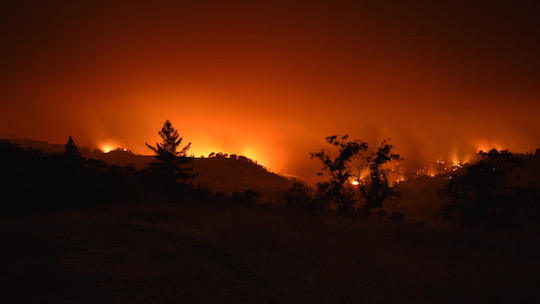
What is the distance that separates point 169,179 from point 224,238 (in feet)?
159

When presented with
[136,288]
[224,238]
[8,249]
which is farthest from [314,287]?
[8,249]

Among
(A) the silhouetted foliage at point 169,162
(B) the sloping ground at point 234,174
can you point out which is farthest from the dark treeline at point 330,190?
(B) the sloping ground at point 234,174

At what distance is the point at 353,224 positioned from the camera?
10.4 m

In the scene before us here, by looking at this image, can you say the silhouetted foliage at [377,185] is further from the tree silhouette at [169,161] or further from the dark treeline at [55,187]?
the tree silhouette at [169,161]

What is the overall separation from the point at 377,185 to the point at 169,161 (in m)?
38.0

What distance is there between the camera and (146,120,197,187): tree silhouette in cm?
5581

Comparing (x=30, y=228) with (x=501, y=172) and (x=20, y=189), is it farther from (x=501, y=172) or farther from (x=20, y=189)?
(x=501, y=172)

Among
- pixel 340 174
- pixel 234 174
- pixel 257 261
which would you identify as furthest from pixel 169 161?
pixel 234 174

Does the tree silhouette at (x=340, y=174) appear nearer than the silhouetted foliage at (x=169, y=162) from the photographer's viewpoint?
Yes

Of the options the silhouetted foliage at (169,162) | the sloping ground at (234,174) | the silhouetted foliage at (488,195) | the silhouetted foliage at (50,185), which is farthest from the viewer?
the sloping ground at (234,174)

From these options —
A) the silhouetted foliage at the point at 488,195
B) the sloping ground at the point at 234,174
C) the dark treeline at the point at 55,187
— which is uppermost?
the sloping ground at the point at 234,174

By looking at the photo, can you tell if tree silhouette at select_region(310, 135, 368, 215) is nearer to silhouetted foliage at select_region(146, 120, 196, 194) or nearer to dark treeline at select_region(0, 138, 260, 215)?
dark treeline at select_region(0, 138, 260, 215)

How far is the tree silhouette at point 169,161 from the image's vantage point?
183 ft

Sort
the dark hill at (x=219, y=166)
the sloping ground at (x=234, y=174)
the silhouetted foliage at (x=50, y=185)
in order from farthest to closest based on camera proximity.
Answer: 1. the dark hill at (x=219, y=166)
2. the sloping ground at (x=234, y=174)
3. the silhouetted foliage at (x=50, y=185)
